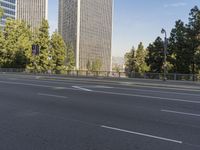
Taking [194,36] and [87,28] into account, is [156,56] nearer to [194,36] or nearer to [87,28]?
[194,36]

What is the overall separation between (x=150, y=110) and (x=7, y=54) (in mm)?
57876

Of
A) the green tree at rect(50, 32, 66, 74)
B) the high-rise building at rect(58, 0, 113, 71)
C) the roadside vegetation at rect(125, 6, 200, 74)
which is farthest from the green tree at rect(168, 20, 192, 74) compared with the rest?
the high-rise building at rect(58, 0, 113, 71)

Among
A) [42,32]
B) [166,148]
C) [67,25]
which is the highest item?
[67,25]

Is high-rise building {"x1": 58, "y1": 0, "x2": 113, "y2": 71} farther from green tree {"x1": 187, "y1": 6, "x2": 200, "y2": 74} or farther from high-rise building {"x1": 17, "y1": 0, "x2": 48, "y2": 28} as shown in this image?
green tree {"x1": 187, "y1": 6, "x2": 200, "y2": 74}

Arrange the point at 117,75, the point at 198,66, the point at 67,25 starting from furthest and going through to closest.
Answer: the point at 67,25
the point at 198,66
the point at 117,75

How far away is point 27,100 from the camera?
13.2 m

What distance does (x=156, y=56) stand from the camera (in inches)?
2005

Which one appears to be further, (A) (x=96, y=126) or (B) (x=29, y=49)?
(B) (x=29, y=49)

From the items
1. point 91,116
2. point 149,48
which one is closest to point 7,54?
point 149,48

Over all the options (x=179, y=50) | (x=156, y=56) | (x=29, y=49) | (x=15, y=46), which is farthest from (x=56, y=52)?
(x=179, y=50)

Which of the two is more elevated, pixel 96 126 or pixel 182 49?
pixel 182 49

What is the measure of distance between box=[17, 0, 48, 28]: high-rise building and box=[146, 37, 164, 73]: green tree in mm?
109481

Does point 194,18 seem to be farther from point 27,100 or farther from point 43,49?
point 27,100

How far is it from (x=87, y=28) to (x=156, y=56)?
124m
